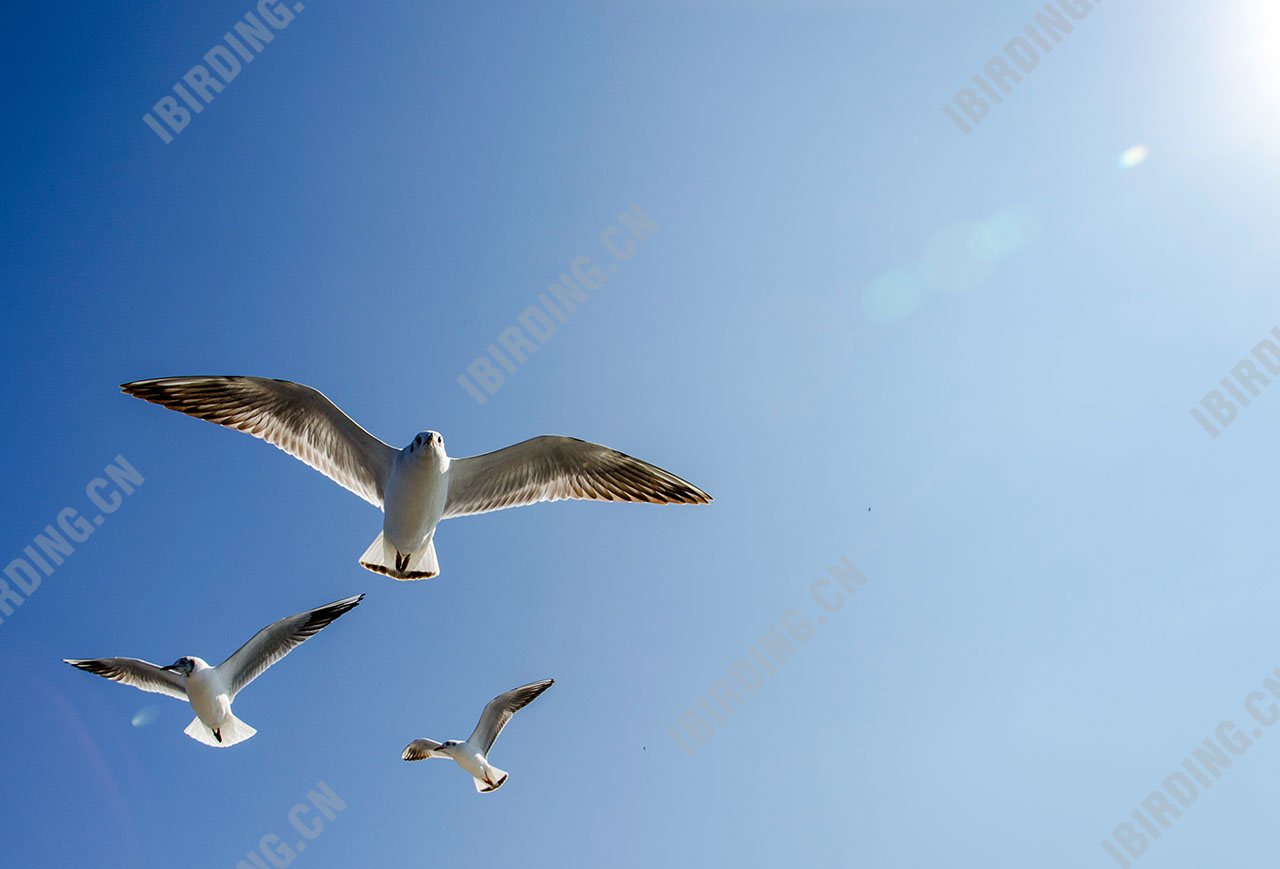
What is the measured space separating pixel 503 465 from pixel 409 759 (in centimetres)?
547

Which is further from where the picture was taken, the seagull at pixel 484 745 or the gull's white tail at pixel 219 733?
the seagull at pixel 484 745

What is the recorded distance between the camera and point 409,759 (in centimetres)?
1159

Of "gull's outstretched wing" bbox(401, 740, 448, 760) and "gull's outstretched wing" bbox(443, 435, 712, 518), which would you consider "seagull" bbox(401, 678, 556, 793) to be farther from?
"gull's outstretched wing" bbox(443, 435, 712, 518)

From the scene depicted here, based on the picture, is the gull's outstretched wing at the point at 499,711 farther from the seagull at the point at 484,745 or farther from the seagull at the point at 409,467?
the seagull at the point at 409,467

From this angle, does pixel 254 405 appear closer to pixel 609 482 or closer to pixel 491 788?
pixel 609 482

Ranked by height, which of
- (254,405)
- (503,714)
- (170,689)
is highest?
(254,405)

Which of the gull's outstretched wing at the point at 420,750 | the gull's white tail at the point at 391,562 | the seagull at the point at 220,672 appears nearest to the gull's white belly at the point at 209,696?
the seagull at the point at 220,672

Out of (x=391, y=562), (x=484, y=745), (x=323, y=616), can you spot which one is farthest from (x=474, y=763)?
(x=391, y=562)

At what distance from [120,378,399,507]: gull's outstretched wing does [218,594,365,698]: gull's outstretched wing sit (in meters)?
2.47

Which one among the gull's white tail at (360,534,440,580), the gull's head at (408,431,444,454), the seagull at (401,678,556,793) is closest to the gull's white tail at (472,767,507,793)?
the seagull at (401,678,556,793)

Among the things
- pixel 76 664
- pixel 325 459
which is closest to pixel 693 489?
pixel 325 459

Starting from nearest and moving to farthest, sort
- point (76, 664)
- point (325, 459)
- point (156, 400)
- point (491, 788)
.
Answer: point (156, 400), point (325, 459), point (76, 664), point (491, 788)

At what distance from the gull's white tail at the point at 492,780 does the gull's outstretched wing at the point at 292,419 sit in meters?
4.92

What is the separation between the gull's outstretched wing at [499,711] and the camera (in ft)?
38.4
